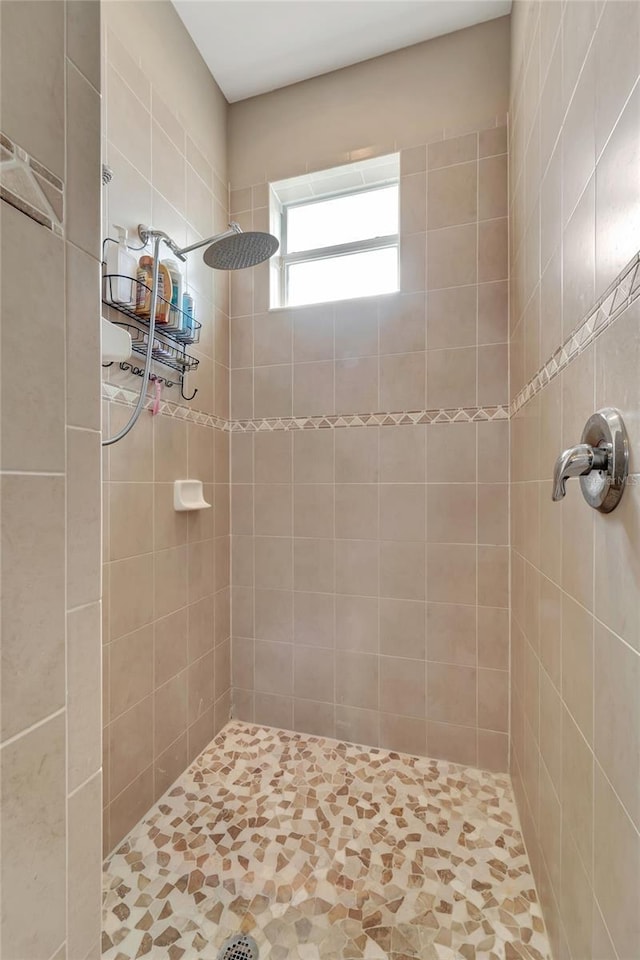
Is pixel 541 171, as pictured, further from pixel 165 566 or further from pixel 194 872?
pixel 194 872

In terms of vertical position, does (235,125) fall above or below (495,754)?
above

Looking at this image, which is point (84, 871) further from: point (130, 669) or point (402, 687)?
point (402, 687)

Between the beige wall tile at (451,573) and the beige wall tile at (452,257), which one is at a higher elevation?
the beige wall tile at (452,257)

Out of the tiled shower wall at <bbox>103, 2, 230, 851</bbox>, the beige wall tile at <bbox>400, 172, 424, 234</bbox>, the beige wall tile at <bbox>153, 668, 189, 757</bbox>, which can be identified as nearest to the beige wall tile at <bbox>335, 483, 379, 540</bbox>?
the tiled shower wall at <bbox>103, 2, 230, 851</bbox>

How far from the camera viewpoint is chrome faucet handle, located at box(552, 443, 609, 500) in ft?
2.15

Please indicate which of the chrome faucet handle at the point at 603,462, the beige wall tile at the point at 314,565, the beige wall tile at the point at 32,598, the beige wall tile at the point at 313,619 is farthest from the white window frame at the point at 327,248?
the beige wall tile at the point at 32,598

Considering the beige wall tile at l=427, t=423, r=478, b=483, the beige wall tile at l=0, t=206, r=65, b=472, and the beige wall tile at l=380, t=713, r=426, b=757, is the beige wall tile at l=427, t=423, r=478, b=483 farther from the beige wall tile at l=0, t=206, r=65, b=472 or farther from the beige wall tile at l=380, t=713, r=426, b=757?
the beige wall tile at l=0, t=206, r=65, b=472

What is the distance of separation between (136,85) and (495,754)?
113 inches

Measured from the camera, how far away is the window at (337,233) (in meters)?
1.97

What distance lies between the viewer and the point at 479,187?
172cm

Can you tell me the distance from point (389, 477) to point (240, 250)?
1.07 metres

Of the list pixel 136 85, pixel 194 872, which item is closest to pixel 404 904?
pixel 194 872

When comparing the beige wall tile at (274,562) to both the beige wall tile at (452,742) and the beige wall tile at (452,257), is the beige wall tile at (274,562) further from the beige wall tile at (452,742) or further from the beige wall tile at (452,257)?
the beige wall tile at (452,257)

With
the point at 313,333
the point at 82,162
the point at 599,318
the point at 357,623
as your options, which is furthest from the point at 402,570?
A: the point at 82,162
